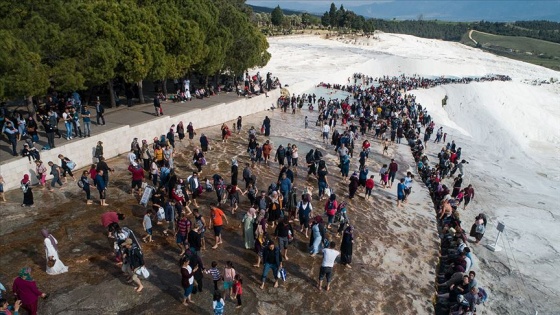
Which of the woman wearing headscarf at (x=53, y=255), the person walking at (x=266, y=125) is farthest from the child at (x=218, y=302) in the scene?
the person walking at (x=266, y=125)

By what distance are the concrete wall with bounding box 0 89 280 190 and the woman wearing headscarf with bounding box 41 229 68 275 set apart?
562 cm

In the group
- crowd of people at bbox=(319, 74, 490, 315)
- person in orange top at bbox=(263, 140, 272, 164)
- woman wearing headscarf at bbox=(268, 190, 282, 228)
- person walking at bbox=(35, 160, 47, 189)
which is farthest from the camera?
person in orange top at bbox=(263, 140, 272, 164)

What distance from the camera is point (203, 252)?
10625 millimetres

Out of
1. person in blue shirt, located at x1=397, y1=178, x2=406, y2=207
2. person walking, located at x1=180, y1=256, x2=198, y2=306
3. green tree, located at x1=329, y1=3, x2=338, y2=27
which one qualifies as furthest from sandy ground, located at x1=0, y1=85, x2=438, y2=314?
green tree, located at x1=329, y1=3, x2=338, y2=27

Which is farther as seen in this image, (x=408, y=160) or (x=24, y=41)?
(x=408, y=160)

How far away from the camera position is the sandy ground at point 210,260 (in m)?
8.82

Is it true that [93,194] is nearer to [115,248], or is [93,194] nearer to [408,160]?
[115,248]

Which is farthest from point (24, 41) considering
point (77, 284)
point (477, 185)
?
point (477, 185)

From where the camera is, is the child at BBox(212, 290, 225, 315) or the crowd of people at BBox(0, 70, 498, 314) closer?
the child at BBox(212, 290, 225, 315)

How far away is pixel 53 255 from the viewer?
9016mm

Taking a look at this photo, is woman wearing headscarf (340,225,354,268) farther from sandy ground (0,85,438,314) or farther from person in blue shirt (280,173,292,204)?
person in blue shirt (280,173,292,204)

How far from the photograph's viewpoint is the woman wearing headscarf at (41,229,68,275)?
879 centimetres

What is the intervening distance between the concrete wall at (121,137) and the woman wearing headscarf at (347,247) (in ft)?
36.3

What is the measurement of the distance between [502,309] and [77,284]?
10766mm
